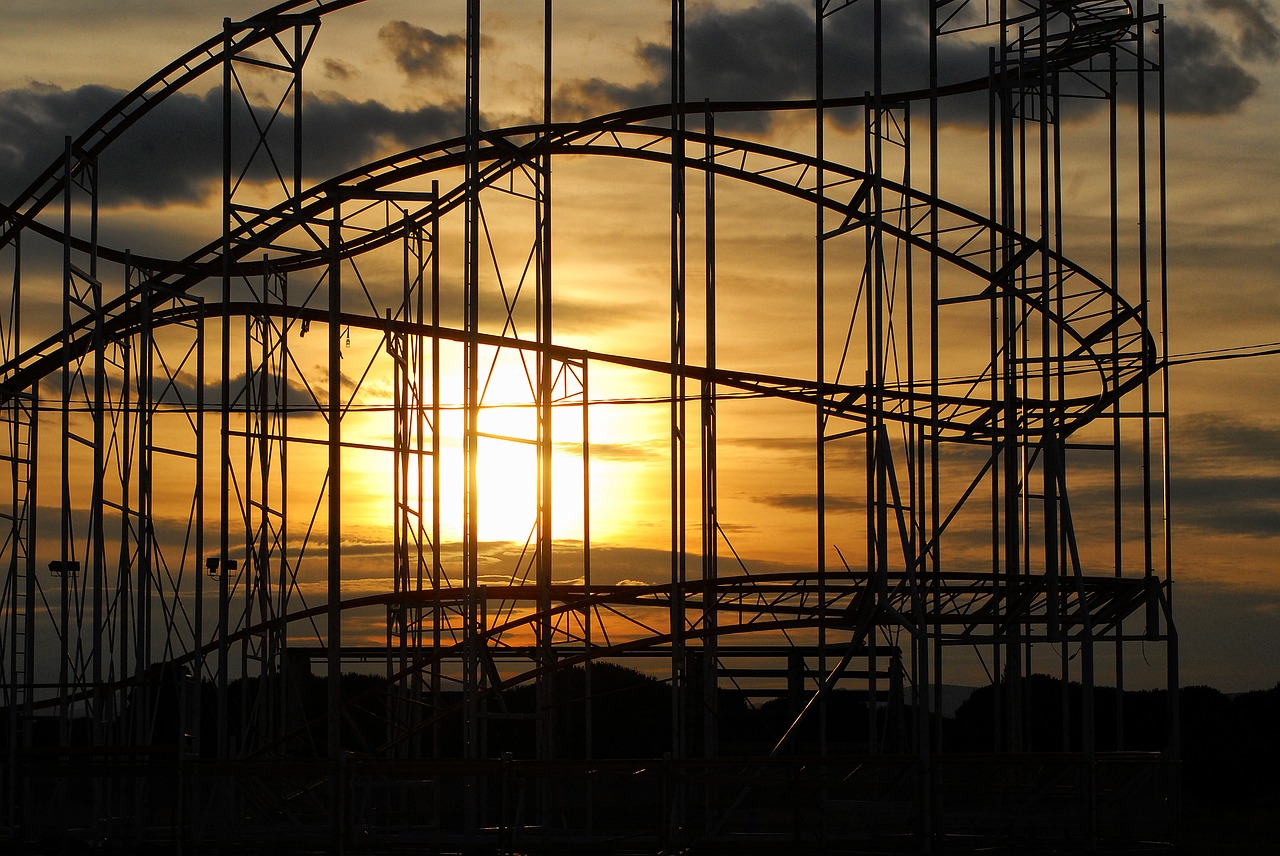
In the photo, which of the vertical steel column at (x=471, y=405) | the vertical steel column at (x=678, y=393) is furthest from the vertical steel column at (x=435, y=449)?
the vertical steel column at (x=678, y=393)

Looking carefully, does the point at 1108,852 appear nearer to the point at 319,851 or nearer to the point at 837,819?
the point at 837,819

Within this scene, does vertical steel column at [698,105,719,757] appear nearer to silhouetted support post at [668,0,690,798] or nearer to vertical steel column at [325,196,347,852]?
silhouetted support post at [668,0,690,798]

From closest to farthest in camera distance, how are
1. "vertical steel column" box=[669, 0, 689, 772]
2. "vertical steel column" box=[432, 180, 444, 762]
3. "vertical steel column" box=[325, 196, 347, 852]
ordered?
1. "vertical steel column" box=[325, 196, 347, 852]
2. "vertical steel column" box=[669, 0, 689, 772]
3. "vertical steel column" box=[432, 180, 444, 762]

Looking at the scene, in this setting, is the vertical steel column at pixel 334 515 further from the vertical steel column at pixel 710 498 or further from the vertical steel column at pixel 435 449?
the vertical steel column at pixel 710 498

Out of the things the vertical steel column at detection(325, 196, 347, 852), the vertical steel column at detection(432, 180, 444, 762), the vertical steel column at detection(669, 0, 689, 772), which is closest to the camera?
the vertical steel column at detection(325, 196, 347, 852)

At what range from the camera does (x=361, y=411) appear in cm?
3309

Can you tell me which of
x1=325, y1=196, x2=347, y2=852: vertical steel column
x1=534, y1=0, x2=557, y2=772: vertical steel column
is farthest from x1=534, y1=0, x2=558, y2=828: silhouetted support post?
x1=325, y1=196, x2=347, y2=852: vertical steel column

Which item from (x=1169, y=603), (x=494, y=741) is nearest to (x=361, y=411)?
(x=494, y=741)

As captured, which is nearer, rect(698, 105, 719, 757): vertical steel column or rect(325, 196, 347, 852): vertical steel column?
rect(325, 196, 347, 852): vertical steel column

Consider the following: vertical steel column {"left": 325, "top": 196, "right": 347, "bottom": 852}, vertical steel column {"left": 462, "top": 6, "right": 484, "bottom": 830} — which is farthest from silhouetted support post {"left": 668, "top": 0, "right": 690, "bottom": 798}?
vertical steel column {"left": 325, "top": 196, "right": 347, "bottom": 852}

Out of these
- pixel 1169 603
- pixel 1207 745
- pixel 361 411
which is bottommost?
pixel 1207 745

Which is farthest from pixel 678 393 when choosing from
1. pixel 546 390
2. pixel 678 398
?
pixel 546 390

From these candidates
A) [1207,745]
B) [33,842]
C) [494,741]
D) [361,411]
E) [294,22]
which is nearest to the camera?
[33,842]

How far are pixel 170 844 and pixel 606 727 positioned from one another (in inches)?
1115
